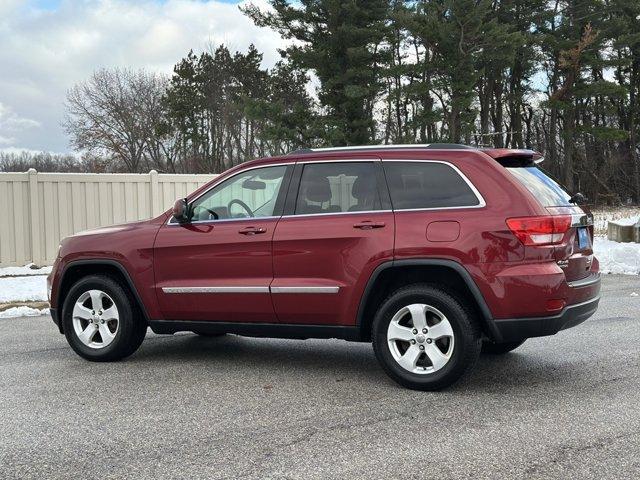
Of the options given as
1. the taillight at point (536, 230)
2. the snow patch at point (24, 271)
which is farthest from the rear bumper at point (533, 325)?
the snow patch at point (24, 271)

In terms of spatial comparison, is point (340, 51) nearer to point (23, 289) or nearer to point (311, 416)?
point (23, 289)

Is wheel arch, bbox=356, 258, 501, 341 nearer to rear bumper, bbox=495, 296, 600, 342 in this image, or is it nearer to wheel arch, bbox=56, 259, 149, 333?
rear bumper, bbox=495, 296, 600, 342

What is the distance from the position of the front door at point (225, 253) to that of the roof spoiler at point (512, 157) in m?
1.71

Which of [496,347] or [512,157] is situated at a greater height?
[512,157]

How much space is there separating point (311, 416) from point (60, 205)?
1171 cm

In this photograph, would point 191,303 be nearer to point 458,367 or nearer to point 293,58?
point 458,367

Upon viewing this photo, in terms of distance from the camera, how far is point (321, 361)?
6.11 meters

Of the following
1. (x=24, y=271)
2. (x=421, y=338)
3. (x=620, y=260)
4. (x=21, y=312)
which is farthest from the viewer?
(x=620, y=260)

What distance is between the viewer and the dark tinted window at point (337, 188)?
525cm

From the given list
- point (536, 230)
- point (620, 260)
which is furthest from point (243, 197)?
point (620, 260)

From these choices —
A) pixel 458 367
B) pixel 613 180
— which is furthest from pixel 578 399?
pixel 613 180

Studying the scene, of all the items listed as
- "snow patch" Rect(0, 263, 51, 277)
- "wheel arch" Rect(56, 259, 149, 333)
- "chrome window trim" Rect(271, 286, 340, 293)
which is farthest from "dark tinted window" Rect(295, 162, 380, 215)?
"snow patch" Rect(0, 263, 51, 277)

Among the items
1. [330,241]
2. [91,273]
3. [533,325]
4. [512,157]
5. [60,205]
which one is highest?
[60,205]

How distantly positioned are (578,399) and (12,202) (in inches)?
499
